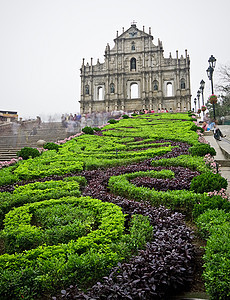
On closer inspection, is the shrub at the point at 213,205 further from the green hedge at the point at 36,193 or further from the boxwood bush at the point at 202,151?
the boxwood bush at the point at 202,151

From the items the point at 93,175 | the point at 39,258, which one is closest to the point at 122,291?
the point at 39,258

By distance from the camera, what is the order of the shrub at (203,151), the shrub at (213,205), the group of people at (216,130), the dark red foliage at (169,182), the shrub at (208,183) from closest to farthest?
the shrub at (213,205) < the shrub at (208,183) < the dark red foliage at (169,182) < the shrub at (203,151) < the group of people at (216,130)

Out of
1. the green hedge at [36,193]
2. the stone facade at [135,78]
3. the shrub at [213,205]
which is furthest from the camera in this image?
the stone facade at [135,78]

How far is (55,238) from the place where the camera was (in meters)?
3.55

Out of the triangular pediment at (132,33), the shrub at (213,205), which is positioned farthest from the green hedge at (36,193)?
the triangular pediment at (132,33)

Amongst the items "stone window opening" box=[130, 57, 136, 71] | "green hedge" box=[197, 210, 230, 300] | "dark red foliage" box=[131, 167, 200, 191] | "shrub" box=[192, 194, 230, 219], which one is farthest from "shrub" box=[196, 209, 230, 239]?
"stone window opening" box=[130, 57, 136, 71]

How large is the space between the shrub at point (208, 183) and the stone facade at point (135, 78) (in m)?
43.5

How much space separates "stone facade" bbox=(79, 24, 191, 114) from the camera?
48.4m

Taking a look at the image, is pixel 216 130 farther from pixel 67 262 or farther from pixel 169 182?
pixel 67 262

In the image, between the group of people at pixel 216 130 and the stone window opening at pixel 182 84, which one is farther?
the stone window opening at pixel 182 84

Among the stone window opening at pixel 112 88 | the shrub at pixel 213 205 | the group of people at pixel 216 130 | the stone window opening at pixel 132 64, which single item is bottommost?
the shrub at pixel 213 205

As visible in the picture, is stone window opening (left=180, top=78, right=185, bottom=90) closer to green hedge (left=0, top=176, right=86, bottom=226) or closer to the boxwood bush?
the boxwood bush

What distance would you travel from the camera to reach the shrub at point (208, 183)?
4.70 metres

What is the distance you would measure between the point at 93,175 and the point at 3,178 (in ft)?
8.39
